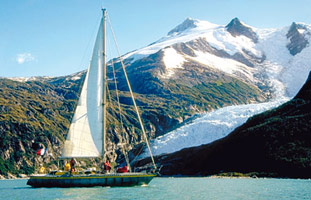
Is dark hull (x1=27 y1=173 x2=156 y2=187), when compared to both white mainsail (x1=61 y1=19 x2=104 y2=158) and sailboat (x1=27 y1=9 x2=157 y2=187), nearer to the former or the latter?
sailboat (x1=27 y1=9 x2=157 y2=187)

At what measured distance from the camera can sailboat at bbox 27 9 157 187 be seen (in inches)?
2950

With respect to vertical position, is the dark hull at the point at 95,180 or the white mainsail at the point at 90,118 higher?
the white mainsail at the point at 90,118

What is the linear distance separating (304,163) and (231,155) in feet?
119

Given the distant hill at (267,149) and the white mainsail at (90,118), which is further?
the distant hill at (267,149)

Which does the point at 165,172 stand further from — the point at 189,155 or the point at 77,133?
the point at 77,133

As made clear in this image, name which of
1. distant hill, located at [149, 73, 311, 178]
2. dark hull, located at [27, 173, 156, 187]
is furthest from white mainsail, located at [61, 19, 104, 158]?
distant hill, located at [149, 73, 311, 178]

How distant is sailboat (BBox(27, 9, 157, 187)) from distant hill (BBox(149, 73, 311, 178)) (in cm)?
7452

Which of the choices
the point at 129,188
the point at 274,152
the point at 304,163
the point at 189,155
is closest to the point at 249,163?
the point at 274,152

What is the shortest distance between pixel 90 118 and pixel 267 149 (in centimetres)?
9264

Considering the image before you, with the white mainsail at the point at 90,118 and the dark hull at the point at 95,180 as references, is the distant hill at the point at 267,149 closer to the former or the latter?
the dark hull at the point at 95,180

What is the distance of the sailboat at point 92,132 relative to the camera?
74938mm

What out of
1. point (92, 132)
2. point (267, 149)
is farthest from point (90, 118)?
point (267, 149)

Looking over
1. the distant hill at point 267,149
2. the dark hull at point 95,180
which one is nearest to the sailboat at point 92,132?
the dark hull at point 95,180

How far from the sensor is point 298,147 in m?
141
